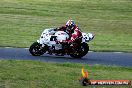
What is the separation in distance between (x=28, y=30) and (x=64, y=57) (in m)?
10.4

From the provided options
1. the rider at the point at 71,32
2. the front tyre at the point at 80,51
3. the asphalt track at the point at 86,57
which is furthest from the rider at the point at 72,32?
the asphalt track at the point at 86,57

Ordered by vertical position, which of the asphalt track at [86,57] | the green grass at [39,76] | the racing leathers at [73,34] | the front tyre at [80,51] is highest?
the racing leathers at [73,34]

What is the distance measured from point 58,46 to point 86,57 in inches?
52.2

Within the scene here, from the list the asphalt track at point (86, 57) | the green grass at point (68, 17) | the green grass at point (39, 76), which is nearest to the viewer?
the green grass at point (39, 76)

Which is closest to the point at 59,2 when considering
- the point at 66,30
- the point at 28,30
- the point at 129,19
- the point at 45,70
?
the point at 129,19

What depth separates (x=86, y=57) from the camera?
19656 mm

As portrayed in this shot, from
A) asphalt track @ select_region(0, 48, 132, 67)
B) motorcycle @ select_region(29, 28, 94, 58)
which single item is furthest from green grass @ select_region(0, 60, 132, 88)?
motorcycle @ select_region(29, 28, 94, 58)

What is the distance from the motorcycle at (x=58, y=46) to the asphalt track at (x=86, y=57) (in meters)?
0.23

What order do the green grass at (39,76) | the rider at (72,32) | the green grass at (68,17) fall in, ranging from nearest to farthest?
1. the green grass at (39,76)
2. the rider at (72,32)
3. the green grass at (68,17)

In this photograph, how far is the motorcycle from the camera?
19266 millimetres

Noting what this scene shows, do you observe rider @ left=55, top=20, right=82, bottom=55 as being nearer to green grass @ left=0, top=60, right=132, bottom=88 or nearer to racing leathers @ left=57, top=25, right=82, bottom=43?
racing leathers @ left=57, top=25, right=82, bottom=43

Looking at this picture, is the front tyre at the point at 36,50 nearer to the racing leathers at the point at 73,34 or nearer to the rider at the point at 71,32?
the rider at the point at 71,32

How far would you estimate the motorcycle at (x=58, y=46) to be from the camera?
1927 centimetres

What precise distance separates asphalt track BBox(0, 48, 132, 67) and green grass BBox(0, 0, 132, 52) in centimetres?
171
